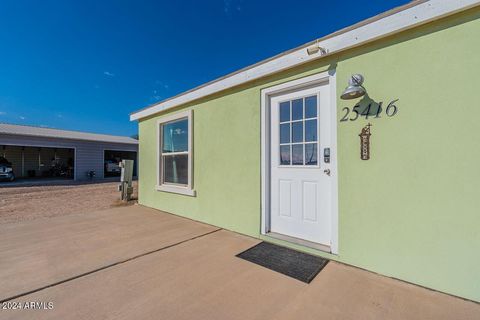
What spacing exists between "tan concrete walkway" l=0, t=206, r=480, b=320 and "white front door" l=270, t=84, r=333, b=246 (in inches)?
21.9

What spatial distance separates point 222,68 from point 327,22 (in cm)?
562

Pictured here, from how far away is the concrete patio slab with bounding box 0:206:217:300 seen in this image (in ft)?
6.74

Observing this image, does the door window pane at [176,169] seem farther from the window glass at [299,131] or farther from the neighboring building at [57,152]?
the neighboring building at [57,152]

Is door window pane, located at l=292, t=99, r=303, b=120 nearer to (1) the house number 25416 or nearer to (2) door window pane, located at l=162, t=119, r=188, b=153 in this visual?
(1) the house number 25416

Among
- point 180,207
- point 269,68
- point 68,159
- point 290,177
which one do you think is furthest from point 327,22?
point 68,159

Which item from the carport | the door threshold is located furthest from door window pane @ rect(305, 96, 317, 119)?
the carport

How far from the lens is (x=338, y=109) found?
2.29 m

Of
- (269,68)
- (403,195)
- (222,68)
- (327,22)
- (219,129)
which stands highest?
(222,68)

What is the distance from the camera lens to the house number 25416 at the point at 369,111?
1.97 meters

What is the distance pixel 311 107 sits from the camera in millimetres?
2594

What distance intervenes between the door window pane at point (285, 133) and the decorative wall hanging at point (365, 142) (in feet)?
3.05

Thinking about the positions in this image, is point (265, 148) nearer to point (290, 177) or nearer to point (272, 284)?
point (290, 177)

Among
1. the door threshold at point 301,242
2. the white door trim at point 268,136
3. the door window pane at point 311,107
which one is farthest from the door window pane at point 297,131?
the door threshold at point 301,242

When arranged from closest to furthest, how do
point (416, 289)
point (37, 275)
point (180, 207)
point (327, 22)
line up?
point (416, 289) → point (37, 275) → point (180, 207) → point (327, 22)
